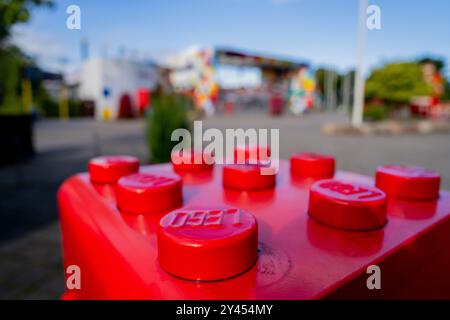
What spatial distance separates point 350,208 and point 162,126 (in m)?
4.50

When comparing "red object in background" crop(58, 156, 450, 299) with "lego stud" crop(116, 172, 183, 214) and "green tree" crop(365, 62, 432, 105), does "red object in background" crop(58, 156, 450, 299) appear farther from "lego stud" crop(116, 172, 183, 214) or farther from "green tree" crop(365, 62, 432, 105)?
"green tree" crop(365, 62, 432, 105)

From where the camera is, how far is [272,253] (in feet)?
2.25

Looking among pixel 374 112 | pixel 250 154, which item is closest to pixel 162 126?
pixel 250 154

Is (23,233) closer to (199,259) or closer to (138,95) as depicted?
(199,259)

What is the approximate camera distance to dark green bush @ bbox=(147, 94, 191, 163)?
16.4 feet

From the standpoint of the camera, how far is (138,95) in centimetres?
1842

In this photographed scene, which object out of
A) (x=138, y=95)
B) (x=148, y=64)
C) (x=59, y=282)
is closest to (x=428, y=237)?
(x=59, y=282)

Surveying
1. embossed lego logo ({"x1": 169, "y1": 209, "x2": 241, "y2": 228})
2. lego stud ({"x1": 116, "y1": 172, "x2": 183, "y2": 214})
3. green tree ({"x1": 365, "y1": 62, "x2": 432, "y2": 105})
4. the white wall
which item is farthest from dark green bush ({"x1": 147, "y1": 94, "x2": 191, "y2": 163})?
green tree ({"x1": 365, "y1": 62, "x2": 432, "y2": 105})

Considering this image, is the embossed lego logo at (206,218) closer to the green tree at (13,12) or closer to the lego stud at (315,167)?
the lego stud at (315,167)

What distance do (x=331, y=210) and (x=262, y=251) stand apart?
0.24m

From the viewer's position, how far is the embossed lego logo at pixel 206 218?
64cm

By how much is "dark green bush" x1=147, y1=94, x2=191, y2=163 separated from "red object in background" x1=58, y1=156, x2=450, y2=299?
3.91 metres

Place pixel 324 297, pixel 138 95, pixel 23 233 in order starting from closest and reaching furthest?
1. pixel 324 297
2. pixel 23 233
3. pixel 138 95
